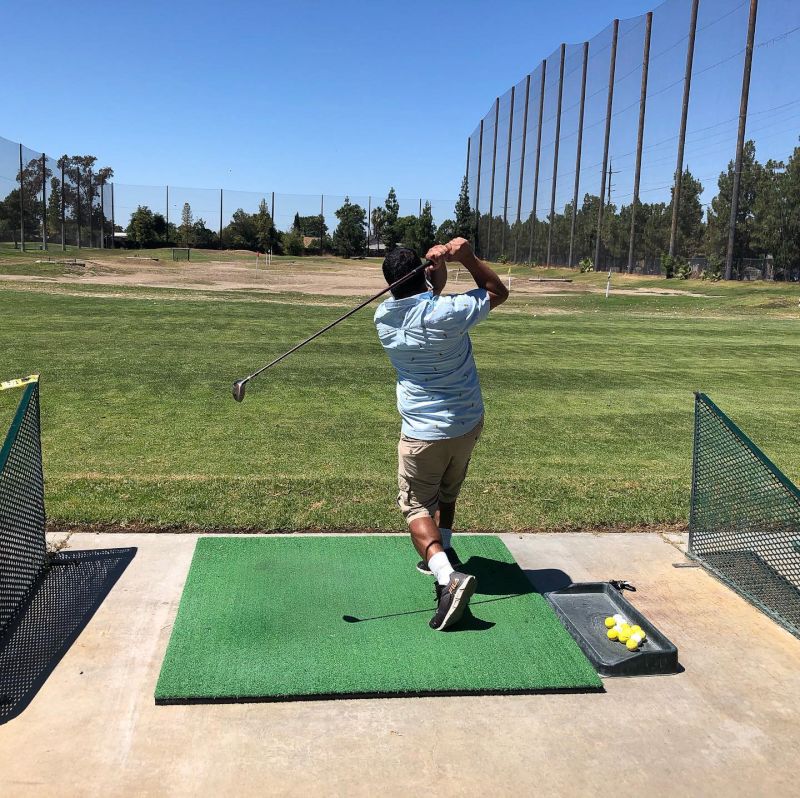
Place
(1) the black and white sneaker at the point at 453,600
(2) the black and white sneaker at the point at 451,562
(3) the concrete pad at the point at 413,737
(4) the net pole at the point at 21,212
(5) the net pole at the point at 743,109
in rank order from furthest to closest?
1. (4) the net pole at the point at 21,212
2. (5) the net pole at the point at 743,109
3. (2) the black and white sneaker at the point at 451,562
4. (1) the black and white sneaker at the point at 453,600
5. (3) the concrete pad at the point at 413,737

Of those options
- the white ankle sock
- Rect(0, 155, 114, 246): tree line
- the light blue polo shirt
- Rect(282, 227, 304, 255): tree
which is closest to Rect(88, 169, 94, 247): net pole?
Rect(0, 155, 114, 246): tree line

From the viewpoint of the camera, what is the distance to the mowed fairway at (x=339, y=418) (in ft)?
18.3

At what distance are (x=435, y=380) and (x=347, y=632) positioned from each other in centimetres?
127

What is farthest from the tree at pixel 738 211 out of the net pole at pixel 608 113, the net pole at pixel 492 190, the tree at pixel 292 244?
the tree at pixel 292 244

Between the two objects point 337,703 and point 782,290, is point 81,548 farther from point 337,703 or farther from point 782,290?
point 782,290

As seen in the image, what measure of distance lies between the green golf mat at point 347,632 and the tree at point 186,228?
65.3 m

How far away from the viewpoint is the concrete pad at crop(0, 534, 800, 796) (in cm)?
267

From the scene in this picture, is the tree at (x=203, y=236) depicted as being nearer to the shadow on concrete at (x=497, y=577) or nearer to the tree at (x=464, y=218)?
the tree at (x=464, y=218)

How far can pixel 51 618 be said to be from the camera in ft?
12.4

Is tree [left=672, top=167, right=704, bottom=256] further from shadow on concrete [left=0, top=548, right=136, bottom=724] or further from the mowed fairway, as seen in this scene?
shadow on concrete [left=0, top=548, right=136, bottom=724]

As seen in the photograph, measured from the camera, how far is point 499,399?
379 inches

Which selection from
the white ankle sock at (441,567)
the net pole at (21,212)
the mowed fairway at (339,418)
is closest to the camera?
the white ankle sock at (441,567)

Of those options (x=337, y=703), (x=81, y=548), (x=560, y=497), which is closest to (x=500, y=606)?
(x=337, y=703)

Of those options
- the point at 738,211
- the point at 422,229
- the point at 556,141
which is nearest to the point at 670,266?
the point at 738,211
